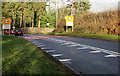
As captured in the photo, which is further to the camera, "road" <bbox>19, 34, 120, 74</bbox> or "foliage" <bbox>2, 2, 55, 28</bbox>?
"foliage" <bbox>2, 2, 55, 28</bbox>

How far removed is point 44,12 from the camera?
248 ft

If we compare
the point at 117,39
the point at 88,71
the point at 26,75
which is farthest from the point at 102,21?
the point at 26,75

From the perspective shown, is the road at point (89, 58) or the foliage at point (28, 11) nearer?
the road at point (89, 58)

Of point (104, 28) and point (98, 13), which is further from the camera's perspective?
point (98, 13)

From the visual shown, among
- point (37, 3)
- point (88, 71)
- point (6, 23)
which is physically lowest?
point (88, 71)

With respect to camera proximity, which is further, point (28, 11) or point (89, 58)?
point (28, 11)

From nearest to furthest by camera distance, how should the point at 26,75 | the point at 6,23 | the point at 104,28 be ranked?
1. the point at 26,75
2. the point at 6,23
3. the point at 104,28

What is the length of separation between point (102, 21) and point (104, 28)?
5.47 ft

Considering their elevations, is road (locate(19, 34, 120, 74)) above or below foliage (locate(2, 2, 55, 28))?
below

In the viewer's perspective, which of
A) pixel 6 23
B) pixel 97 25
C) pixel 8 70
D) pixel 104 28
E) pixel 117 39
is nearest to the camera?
pixel 8 70

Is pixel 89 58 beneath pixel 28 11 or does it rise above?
beneath

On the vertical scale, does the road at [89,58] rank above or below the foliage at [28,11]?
below

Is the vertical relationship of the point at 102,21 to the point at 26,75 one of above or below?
above

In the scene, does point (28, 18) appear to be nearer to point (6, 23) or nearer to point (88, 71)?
point (6, 23)
